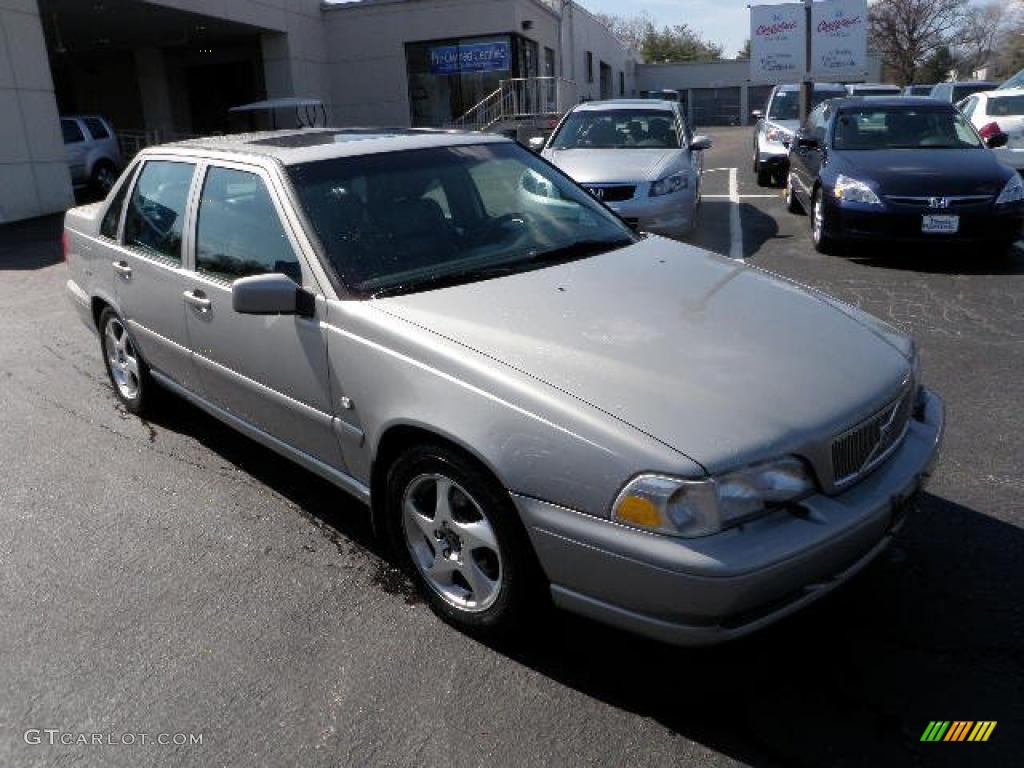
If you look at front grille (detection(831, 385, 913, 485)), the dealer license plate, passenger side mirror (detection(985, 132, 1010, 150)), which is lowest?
the dealer license plate

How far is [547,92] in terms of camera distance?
101ft

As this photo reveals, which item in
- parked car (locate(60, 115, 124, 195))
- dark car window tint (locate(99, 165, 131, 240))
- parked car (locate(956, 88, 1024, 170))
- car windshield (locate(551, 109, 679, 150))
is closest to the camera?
dark car window tint (locate(99, 165, 131, 240))

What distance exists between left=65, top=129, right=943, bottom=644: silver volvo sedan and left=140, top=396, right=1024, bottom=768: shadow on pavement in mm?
323

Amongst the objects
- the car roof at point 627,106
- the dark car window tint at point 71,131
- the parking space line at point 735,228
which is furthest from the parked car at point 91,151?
the parking space line at point 735,228

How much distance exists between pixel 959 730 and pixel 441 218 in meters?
2.60

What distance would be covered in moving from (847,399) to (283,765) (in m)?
1.97

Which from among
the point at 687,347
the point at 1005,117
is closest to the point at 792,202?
the point at 1005,117

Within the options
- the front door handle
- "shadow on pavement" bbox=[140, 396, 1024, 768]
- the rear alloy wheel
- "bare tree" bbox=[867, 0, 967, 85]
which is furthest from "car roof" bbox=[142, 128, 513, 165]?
"bare tree" bbox=[867, 0, 967, 85]

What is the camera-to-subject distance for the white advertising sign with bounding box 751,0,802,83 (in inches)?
939

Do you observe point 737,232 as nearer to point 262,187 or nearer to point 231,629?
point 262,187

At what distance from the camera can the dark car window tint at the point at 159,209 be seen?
414 centimetres

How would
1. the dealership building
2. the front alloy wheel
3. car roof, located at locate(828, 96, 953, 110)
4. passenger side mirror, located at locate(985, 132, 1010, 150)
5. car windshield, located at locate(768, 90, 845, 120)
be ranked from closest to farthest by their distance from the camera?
the front alloy wheel → car roof, located at locate(828, 96, 953, 110) → passenger side mirror, located at locate(985, 132, 1010, 150) → car windshield, located at locate(768, 90, 845, 120) → the dealership building

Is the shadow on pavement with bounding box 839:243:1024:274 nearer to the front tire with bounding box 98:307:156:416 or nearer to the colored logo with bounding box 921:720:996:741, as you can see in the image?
the colored logo with bounding box 921:720:996:741

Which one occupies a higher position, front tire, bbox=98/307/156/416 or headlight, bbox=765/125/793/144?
headlight, bbox=765/125/793/144
